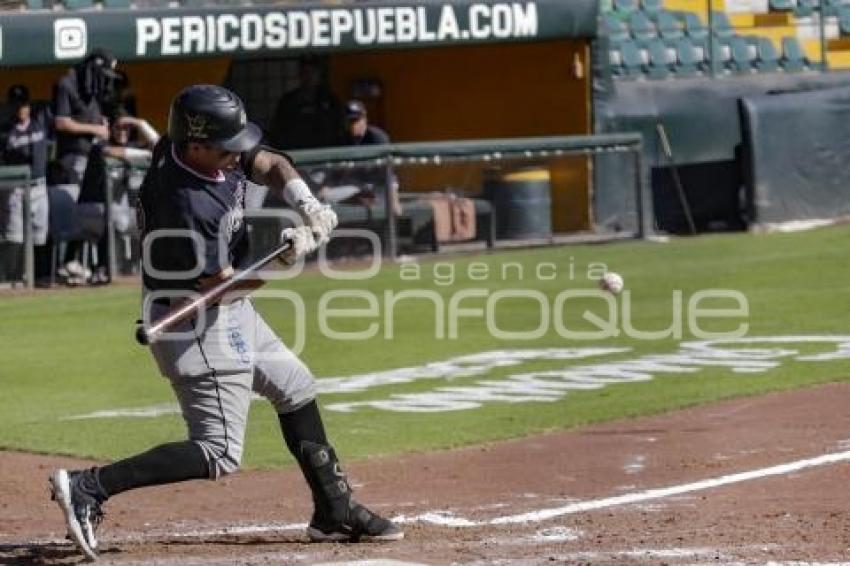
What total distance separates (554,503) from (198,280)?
2015 mm

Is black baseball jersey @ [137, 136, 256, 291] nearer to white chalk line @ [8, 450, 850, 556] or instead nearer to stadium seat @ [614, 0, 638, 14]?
white chalk line @ [8, 450, 850, 556]

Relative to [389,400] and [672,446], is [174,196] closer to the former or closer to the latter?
[672,446]

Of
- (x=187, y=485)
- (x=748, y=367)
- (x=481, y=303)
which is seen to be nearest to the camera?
(x=187, y=485)

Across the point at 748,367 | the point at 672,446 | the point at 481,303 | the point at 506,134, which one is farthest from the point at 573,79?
the point at 672,446

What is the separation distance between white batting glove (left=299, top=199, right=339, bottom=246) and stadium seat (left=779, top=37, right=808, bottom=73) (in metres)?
18.7

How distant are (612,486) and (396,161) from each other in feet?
36.3

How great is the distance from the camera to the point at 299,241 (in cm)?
710

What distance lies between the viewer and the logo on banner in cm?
1811

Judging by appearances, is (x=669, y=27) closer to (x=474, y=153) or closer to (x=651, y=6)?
(x=651, y=6)

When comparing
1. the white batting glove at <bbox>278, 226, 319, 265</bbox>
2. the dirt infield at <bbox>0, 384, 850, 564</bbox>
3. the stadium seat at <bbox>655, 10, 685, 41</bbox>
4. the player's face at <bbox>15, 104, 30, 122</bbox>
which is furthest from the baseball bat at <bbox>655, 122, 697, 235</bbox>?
the white batting glove at <bbox>278, 226, 319, 265</bbox>

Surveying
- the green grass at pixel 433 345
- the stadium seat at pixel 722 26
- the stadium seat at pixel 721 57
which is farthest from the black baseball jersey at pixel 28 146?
the stadium seat at pixel 722 26

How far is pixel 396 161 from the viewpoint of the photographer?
19.5 meters

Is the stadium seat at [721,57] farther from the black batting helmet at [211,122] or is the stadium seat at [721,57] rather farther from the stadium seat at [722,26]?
the black batting helmet at [211,122]

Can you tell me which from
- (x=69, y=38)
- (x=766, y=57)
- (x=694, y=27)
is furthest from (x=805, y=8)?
(x=69, y=38)
